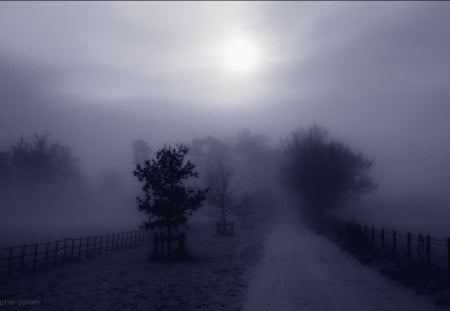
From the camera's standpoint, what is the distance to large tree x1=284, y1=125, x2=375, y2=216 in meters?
63.0

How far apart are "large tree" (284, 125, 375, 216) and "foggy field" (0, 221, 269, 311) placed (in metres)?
39.3

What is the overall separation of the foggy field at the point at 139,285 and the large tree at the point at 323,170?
1548 inches

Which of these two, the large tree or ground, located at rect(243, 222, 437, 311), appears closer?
ground, located at rect(243, 222, 437, 311)

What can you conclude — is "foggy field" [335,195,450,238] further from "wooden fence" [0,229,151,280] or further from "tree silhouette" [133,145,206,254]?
"tree silhouette" [133,145,206,254]

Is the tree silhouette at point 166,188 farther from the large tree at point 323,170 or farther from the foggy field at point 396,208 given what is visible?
the foggy field at point 396,208

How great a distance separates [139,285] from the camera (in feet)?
56.5

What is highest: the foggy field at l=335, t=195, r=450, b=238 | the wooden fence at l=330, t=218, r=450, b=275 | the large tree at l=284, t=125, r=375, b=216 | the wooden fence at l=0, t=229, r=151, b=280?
the large tree at l=284, t=125, r=375, b=216

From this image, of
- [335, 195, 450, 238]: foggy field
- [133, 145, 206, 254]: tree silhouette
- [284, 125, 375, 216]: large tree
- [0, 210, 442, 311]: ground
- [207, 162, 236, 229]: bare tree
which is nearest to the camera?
[0, 210, 442, 311]: ground

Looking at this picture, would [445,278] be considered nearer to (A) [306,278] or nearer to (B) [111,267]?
(A) [306,278]

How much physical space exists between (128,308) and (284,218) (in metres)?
72.2

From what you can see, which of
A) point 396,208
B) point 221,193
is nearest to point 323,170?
point 221,193

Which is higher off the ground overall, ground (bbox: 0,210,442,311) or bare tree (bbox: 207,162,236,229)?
bare tree (bbox: 207,162,236,229)

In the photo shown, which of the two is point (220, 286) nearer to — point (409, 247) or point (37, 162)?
point (409, 247)

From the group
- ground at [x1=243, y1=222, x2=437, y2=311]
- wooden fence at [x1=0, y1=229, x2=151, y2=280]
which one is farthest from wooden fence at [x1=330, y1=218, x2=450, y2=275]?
wooden fence at [x1=0, y1=229, x2=151, y2=280]
